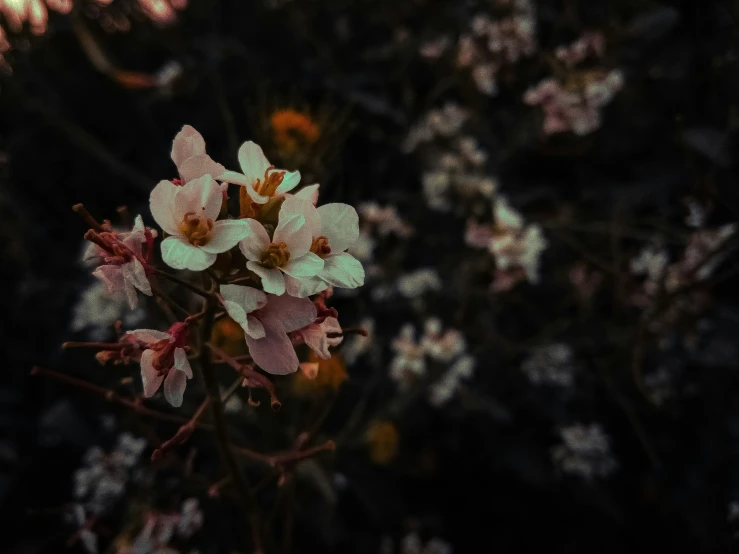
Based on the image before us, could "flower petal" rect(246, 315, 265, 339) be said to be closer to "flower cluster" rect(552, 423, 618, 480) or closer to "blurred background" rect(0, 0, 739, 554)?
"blurred background" rect(0, 0, 739, 554)

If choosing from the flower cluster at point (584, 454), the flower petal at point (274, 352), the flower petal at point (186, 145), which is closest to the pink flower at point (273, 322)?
the flower petal at point (274, 352)

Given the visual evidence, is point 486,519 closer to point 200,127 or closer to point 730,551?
point 730,551

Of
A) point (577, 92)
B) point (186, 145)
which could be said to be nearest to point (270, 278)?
point (186, 145)

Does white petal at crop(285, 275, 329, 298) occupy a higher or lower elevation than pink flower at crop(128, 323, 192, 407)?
higher

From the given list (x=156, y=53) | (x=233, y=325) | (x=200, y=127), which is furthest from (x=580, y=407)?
(x=156, y=53)

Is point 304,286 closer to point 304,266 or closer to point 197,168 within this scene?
point 304,266

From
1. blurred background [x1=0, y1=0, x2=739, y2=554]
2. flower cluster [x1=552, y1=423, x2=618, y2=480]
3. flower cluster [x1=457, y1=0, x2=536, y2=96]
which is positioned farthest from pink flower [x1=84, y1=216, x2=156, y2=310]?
flower cluster [x1=457, y1=0, x2=536, y2=96]
